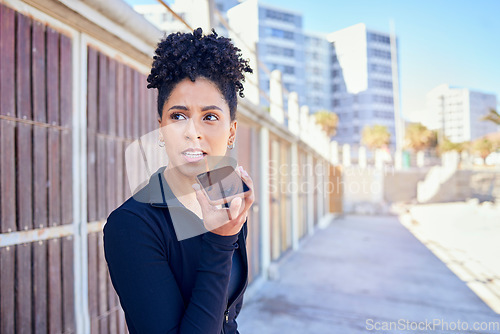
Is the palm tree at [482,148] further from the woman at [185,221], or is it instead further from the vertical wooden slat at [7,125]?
the vertical wooden slat at [7,125]

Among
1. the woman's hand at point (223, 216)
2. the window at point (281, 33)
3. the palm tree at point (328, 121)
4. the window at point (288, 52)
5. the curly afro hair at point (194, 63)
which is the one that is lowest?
the woman's hand at point (223, 216)

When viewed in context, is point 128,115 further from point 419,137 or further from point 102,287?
point 419,137

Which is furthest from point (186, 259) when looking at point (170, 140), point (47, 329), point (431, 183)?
point (431, 183)


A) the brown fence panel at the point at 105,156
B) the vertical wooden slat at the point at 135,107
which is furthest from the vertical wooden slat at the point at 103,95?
the vertical wooden slat at the point at 135,107

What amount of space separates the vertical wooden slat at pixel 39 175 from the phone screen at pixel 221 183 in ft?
5.22

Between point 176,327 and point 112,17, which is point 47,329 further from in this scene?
point 112,17

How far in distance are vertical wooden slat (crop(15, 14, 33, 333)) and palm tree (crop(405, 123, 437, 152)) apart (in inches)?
1861

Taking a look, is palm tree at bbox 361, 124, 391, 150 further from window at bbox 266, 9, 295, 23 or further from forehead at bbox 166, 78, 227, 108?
forehead at bbox 166, 78, 227, 108

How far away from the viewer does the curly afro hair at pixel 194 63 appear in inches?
45.1

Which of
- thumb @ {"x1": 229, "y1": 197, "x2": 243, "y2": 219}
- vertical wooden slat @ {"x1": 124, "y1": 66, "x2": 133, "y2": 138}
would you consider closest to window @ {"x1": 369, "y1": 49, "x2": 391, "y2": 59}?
vertical wooden slat @ {"x1": 124, "y1": 66, "x2": 133, "y2": 138}

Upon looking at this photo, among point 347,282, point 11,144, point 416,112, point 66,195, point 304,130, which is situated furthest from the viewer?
point 304,130

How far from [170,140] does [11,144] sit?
1.33 m

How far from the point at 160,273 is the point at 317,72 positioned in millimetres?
→ 68834

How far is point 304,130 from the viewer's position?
481 inches
